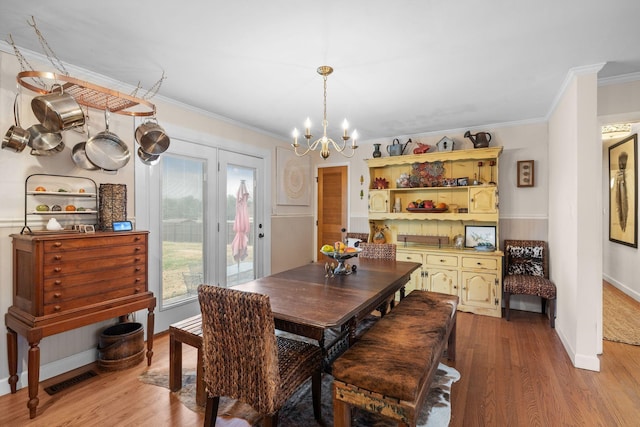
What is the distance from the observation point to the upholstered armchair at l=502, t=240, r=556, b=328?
351 cm

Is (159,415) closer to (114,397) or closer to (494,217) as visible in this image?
(114,397)

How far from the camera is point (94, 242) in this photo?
2.33 metres

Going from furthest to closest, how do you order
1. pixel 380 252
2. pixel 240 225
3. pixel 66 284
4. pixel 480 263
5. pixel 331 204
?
pixel 331 204
pixel 240 225
pixel 480 263
pixel 380 252
pixel 66 284

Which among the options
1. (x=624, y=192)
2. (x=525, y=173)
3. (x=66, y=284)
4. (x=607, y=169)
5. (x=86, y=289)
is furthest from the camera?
(x=607, y=169)

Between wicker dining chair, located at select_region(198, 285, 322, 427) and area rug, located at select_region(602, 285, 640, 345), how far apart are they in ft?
11.5

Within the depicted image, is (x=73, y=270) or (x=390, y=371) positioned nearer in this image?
(x=390, y=371)

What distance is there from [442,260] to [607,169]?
141 inches

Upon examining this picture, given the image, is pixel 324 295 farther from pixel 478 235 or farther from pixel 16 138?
pixel 478 235

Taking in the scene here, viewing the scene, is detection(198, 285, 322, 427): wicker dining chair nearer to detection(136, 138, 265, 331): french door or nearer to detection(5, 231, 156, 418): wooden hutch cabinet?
detection(5, 231, 156, 418): wooden hutch cabinet

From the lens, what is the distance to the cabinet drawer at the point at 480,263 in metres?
3.85

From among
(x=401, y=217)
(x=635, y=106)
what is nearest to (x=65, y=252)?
(x=401, y=217)

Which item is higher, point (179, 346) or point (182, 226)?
point (182, 226)

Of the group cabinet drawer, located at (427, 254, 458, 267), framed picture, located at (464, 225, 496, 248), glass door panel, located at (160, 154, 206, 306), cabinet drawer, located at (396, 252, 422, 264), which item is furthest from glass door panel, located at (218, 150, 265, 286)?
framed picture, located at (464, 225, 496, 248)

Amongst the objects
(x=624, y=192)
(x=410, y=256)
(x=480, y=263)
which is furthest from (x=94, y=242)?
(x=624, y=192)
